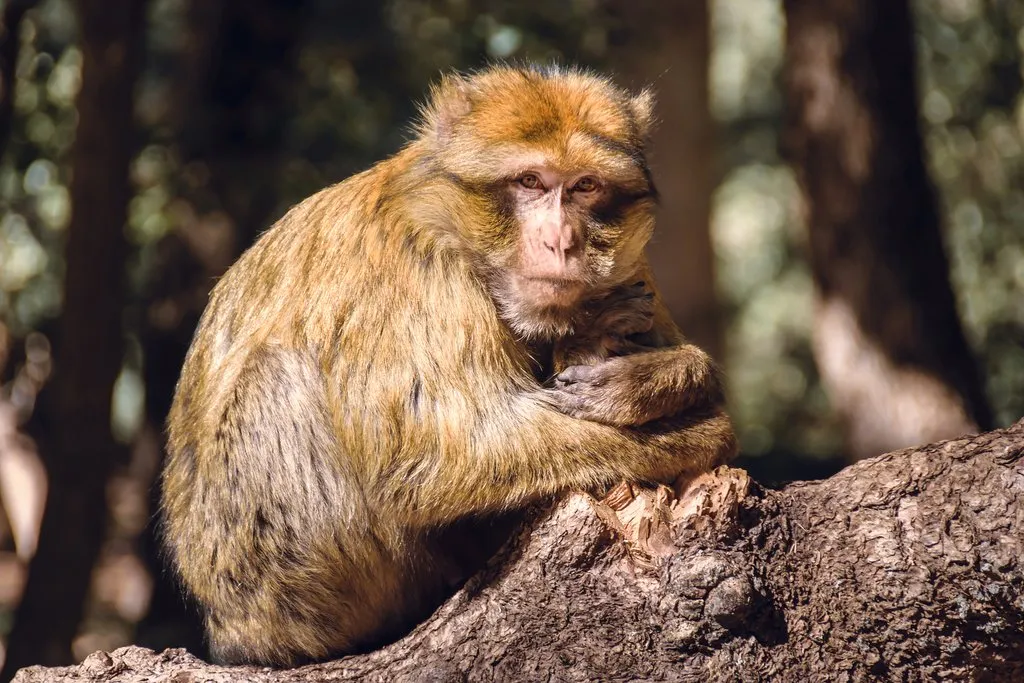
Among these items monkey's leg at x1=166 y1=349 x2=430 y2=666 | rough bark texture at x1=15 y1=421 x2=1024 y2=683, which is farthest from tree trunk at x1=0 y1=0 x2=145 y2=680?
rough bark texture at x1=15 y1=421 x2=1024 y2=683

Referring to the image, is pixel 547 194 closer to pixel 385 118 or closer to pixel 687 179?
pixel 385 118

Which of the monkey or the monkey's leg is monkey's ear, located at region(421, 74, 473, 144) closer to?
the monkey

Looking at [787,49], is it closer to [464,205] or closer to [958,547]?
[464,205]

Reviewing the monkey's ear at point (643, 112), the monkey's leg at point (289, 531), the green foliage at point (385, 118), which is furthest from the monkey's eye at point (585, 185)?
the green foliage at point (385, 118)

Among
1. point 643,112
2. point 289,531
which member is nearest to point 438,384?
point 289,531

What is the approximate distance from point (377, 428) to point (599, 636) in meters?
1.26

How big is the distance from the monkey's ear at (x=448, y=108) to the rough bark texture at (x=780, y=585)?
188cm

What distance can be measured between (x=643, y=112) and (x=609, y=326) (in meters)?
1.19

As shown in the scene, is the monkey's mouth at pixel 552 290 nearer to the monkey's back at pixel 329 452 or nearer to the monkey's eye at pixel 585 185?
the monkey's back at pixel 329 452

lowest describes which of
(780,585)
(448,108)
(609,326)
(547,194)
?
(780,585)

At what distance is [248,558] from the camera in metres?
5.11

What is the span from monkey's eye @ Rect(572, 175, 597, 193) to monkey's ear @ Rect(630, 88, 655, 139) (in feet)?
1.99

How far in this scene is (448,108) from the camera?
5449 mm

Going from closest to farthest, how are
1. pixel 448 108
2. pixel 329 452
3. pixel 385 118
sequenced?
1. pixel 329 452
2. pixel 448 108
3. pixel 385 118
